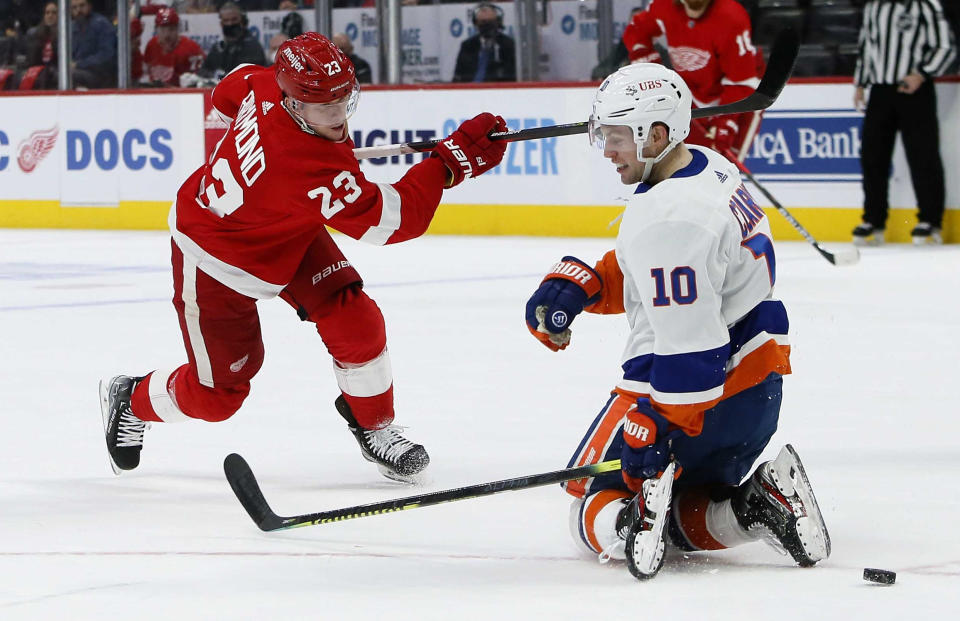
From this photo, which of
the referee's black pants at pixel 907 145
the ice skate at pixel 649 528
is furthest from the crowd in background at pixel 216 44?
the ice skate at pixel 649 528

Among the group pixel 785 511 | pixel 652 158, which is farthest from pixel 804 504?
pixel 652 158

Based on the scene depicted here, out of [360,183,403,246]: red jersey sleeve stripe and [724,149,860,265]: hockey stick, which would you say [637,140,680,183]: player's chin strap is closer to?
[360,183,403,246]: red jersey sleeve stripe

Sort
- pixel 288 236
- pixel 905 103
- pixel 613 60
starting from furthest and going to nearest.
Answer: pixel 613 60, pixel 905 103, pixel 288 236

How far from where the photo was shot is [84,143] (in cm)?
1039

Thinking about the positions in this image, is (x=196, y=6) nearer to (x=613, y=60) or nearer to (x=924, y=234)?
(x=613, y=60)

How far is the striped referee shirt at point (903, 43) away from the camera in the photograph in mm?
7926

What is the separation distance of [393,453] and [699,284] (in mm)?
1059

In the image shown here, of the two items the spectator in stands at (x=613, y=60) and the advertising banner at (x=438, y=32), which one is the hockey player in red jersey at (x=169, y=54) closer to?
the advertising banner at (x=438, y=32)

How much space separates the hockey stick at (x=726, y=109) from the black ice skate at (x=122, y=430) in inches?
28.2

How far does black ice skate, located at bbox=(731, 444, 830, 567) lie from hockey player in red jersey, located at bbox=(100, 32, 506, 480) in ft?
2.93

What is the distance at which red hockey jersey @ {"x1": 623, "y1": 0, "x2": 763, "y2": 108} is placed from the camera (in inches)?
274

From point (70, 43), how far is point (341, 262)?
26.1 feet

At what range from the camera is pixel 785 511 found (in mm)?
2379

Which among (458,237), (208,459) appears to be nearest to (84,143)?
(458,237)
